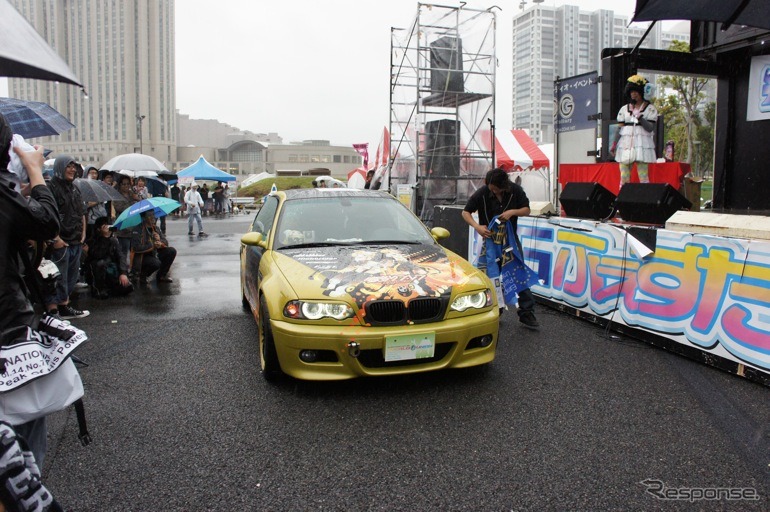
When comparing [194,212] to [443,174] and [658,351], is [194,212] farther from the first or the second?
[658,351]

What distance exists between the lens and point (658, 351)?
202 inches

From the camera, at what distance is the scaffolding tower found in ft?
47.8

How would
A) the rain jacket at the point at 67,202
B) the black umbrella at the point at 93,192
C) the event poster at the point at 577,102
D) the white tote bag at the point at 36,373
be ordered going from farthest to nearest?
the event poster at the point at 577,102
the black umbrella at the point at 93,192
the rain jacket at the point at 67,202
the white tote bag at the point at 36,373

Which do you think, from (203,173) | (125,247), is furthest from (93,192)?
(203,173)

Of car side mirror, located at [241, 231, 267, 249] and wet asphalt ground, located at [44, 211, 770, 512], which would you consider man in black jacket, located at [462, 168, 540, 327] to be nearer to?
wet asphalt ground, located at [44, 211, 770, 512]

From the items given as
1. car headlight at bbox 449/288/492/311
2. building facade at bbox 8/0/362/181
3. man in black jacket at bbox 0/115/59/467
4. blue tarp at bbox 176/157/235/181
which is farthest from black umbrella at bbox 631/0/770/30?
building facade at bbox 8/0/362/181

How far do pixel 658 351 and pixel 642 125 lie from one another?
12.4 ft

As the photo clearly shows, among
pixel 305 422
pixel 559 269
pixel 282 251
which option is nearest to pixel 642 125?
pixel 559 269

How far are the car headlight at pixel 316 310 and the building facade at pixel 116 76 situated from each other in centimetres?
9235

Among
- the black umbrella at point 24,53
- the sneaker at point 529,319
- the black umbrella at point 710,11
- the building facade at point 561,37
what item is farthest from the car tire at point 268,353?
the building facade at point 561,37

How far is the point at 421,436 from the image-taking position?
344 cm

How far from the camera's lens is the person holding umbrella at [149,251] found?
28.8 ft

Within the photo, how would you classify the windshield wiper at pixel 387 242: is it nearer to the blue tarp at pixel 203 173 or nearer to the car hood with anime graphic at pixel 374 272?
the car hood with anime graphic at pixel 374 272

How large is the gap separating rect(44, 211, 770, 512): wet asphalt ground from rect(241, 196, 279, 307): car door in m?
0.63
